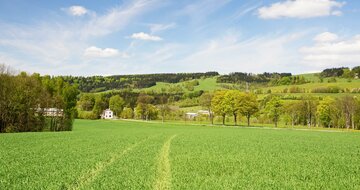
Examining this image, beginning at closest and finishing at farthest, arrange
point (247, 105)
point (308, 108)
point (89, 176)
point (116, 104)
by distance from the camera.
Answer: point (89, 176)
point (247, 105)
point (308, 108)
point (116, 104)

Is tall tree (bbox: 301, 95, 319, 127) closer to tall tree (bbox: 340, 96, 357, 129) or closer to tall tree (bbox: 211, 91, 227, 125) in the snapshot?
tall tree (bbox: 340, 96, 357, 129)

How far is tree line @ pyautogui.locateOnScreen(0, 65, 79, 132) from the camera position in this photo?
53091mm

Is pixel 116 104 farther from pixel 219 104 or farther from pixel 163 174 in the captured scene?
pixel 163 174

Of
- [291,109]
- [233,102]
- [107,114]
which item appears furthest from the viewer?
[107,114]

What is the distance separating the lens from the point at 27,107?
54938 millimetres

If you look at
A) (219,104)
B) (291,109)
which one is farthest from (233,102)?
(291,109)

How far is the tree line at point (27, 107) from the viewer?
53.1 m

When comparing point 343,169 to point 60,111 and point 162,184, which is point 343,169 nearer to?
point 162,184

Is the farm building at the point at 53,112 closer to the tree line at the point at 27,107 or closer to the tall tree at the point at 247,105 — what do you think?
the tree line at the point at 27,107

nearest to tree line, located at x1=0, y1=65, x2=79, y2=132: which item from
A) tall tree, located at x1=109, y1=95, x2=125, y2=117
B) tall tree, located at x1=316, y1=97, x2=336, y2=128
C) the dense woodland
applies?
the dense woodland

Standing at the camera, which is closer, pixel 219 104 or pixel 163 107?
pixel 219 104

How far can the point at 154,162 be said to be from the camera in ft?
67.1

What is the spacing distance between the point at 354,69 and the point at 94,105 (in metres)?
152

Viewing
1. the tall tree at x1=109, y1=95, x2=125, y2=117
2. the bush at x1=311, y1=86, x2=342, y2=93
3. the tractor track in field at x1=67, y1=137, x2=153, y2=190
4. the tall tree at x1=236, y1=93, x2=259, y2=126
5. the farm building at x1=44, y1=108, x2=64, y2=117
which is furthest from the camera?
the tall tree at x1=109, y1=95, x2=125, y2=117
